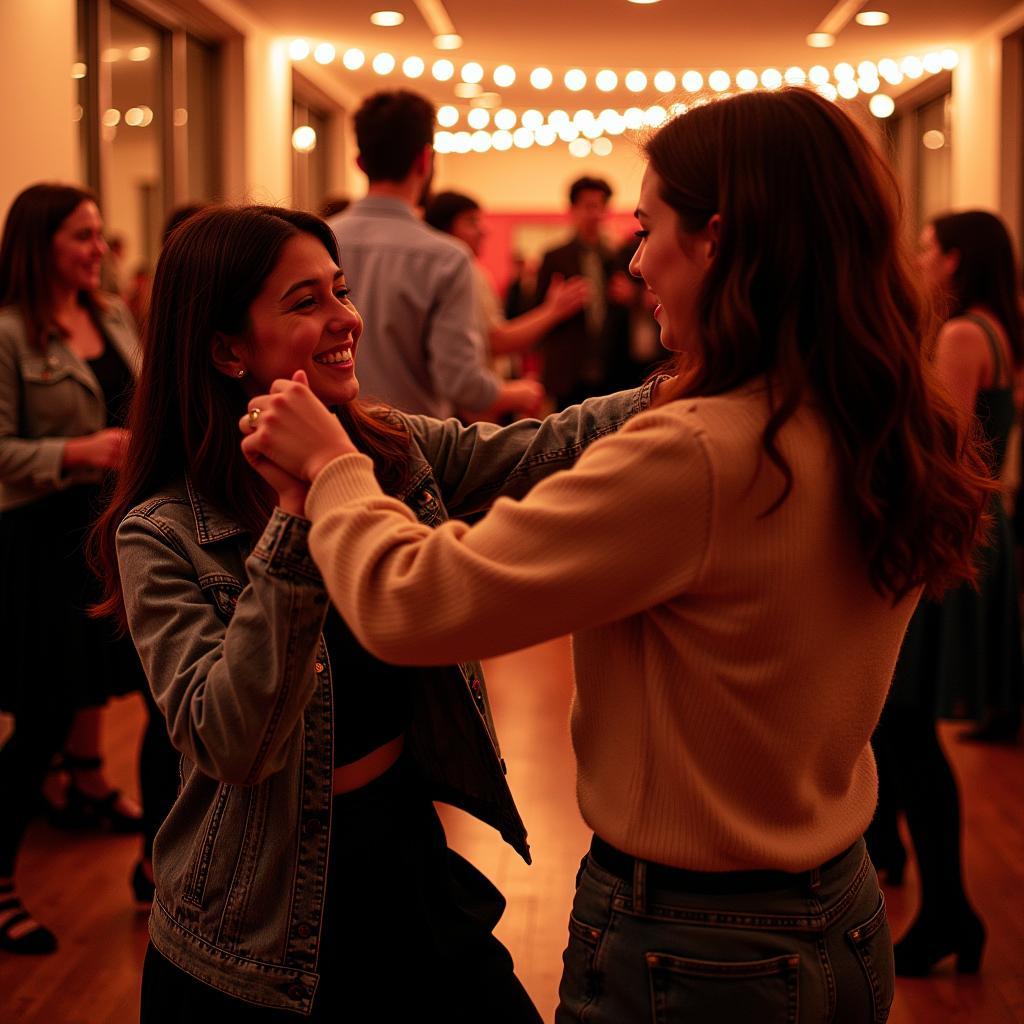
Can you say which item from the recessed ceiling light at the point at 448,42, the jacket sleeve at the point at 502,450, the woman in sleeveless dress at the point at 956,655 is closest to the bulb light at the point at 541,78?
the recessed ceiling light at the point at 448,42

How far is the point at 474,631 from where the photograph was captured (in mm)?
1026

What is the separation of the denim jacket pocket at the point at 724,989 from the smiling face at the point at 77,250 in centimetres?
265

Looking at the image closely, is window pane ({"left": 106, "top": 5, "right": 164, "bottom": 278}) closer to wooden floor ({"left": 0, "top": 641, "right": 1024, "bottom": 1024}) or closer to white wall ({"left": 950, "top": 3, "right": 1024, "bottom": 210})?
wooden floor ({"left": 0, "top": 641, "right": 1024, "bottom": 1024})

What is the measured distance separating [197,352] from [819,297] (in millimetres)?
726

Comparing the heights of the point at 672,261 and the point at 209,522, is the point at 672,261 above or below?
above

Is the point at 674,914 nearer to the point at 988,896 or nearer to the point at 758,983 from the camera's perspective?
the point at 758,983

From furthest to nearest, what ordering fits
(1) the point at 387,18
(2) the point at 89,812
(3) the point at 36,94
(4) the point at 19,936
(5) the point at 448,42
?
(5) the point at 448,42, (1) the point at 387,18, (3) the point at 36,94, (2) the point at 89,812, (4) the point at 19,936

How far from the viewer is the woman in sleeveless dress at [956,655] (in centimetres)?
271

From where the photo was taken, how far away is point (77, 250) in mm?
3262

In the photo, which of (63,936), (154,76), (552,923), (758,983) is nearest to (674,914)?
(758,983)

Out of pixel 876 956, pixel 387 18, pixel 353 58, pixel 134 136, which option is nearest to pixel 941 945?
pixel 876 956

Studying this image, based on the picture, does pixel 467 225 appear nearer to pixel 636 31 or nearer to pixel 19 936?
pixel 19 936

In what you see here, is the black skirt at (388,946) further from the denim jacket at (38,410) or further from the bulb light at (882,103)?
the bulb light at (882,103)

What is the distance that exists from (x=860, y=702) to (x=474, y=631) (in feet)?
1.23
